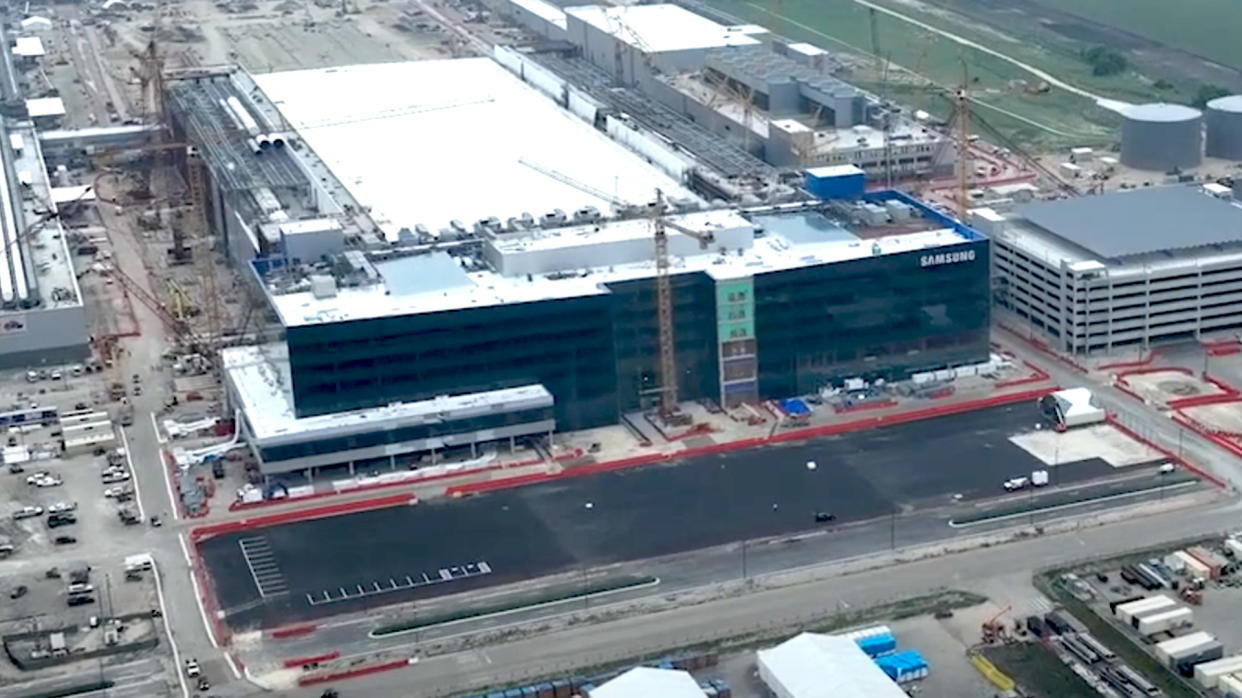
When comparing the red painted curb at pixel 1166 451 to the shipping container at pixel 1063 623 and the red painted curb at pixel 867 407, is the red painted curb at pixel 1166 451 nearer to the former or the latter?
the red painted curb at pixel 867 407

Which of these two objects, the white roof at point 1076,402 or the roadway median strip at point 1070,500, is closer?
the roadway median strip at point 1070,500

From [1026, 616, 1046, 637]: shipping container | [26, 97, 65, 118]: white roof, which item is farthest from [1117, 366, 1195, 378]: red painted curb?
[26, 97, 65, 118]: white roof

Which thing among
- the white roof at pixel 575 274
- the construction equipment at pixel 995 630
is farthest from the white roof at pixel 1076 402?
the construction equipment at pixel 995 630

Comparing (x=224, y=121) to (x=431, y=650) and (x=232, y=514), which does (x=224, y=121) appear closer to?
(x=232, y=514)

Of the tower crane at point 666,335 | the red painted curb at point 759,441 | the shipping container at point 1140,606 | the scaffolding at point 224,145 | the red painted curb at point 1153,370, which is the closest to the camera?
the shipping container at point 1140,606

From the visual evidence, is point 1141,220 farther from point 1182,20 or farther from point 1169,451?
point 1182,20

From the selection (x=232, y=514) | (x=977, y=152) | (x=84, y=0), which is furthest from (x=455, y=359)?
(x=84, y=0)
